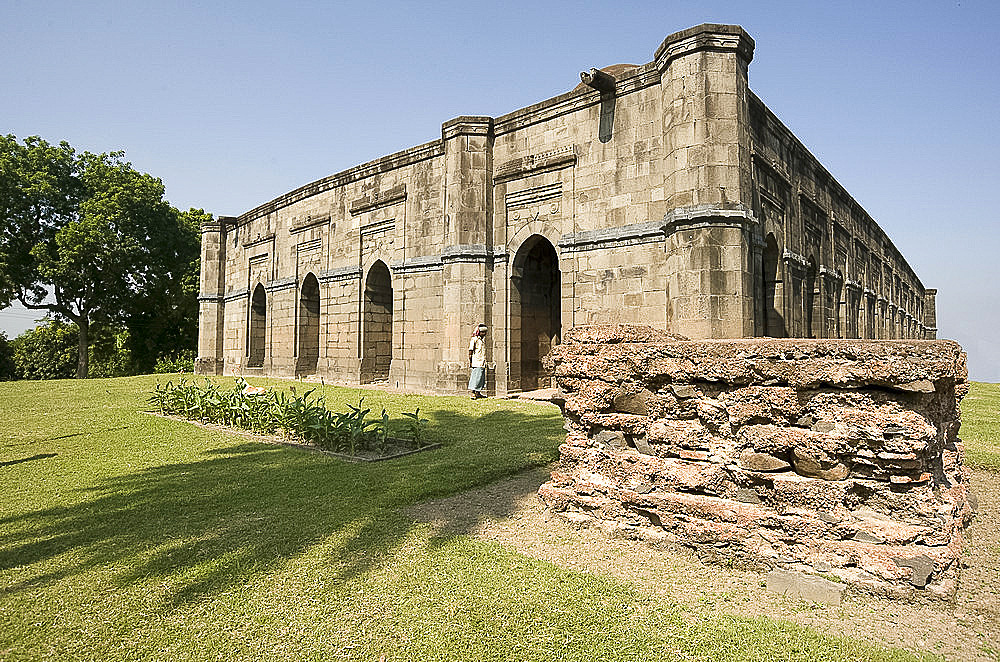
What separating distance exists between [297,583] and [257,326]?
20.5 metres

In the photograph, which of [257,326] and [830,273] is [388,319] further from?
[830,273]

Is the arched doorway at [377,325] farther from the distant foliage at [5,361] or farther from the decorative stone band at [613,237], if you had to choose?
the distant foliage at [5,361]

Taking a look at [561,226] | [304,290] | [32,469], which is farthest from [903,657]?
[304,290]

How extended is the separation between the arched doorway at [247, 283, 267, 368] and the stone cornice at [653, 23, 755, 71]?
17097 mm

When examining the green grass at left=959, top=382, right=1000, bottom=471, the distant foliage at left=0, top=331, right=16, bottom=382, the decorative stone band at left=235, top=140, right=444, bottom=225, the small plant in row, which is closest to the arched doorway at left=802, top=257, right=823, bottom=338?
the green grass at left=959, top=382, right=1000, bottom=471

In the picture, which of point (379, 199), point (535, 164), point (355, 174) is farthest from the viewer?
point (355, 174)

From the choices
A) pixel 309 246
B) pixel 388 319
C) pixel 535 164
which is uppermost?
pixel 535 164

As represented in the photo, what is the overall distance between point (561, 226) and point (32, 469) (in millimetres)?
10057

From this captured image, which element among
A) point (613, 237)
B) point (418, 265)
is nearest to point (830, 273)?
point (613, 237)

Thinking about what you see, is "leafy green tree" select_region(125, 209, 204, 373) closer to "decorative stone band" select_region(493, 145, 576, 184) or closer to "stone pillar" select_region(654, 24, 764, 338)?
"decorative stone band" select_region(493, 145, 576, 184)

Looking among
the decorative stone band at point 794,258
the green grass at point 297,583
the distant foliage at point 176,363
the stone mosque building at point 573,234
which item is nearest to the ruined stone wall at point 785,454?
the green grass at point 297,583

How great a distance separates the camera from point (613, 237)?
38.5 ft

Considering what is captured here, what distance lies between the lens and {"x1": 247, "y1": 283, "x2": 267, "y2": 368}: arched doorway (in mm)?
21656

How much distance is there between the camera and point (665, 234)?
35.9 feet
